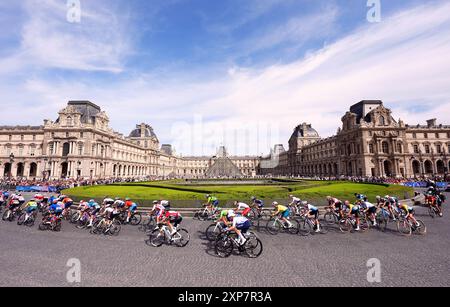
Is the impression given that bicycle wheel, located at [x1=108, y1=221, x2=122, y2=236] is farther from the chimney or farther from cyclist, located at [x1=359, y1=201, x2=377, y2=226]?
the chimney

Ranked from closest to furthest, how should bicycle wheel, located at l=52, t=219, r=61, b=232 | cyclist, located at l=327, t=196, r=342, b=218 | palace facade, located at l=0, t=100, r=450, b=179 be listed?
bicycle wheel, located at l=52, t=219, r=61, b=232, cyclist, located at l=327, t=196, r=342, b=218, palace facade, located at l=0, t=100, r=450, b=179

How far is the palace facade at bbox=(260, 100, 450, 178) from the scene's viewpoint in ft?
192

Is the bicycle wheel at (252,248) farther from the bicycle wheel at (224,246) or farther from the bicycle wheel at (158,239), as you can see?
the bicycle wheel at (158,239)

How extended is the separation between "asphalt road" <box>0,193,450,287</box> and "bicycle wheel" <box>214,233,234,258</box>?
27 cm

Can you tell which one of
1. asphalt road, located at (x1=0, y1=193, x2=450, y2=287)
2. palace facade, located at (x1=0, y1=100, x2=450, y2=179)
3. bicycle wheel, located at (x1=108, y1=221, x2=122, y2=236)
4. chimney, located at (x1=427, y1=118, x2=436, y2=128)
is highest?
chimney, located at (x1=427, y1=118, x2=436, y2=128)

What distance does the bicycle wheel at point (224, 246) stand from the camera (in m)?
8.09

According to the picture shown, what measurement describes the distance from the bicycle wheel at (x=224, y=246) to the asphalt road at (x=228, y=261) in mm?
265

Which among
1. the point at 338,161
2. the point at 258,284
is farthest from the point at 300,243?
the point at 338,161

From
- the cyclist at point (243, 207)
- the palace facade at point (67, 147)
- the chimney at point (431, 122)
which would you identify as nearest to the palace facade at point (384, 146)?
the chimney at point (431, 122)

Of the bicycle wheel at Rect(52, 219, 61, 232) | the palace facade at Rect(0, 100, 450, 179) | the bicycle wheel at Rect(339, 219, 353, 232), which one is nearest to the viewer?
the bicycle wheel at Rect(339, 219, 353, 232)

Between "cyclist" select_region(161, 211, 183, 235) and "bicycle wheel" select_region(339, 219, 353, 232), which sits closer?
"cyclist" select_region(161, 211, 183, 235)

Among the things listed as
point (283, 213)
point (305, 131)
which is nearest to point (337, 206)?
point (283, 213)

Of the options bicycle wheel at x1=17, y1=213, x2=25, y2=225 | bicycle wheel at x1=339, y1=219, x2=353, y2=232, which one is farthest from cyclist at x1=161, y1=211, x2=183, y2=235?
bicycle wheel at x1=17, y1=213, x2=25, y2=225

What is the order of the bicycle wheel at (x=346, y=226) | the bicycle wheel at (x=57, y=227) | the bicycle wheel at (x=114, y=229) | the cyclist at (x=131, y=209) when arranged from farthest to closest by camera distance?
the cyclist at (x=131, y=209), the bicycle wheel at (x=57, y=227), the bicycle wheel at (x=346, y=226), the bicycle wheel at (x=114, y=229)
